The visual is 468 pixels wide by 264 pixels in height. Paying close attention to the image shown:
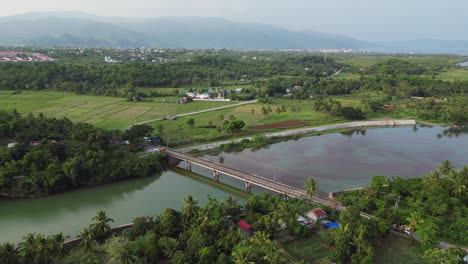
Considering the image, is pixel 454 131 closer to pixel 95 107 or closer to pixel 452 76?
pixel 452 76

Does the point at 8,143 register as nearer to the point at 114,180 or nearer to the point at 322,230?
the point at 114,180

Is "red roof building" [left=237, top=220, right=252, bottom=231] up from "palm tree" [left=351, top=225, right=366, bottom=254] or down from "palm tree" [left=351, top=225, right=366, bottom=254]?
down

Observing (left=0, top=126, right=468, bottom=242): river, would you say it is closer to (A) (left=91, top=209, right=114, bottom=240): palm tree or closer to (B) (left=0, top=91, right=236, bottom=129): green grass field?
(A) (left=91, top=209, right=114, bottom=240): palm tree

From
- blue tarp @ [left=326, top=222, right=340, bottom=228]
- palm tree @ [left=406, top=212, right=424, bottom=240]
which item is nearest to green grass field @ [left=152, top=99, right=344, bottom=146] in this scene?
blue tarp @ [left=326, top=222, right=340, bottom=228]

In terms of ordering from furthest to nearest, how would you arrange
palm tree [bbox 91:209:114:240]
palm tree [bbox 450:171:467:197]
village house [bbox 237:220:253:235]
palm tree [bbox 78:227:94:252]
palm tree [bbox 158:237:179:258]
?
palm tree [bbox 450:171:467:197] < village house [bbox 237:220:253:235] < palm tree [bbox 91:209:114:240] < palm tree [bbox 78:227:94:252] < palm tree [bbox 158:237:179:258]

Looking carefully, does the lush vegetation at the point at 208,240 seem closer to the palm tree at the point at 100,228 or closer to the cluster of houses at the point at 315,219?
the palm tree at the point at 100,228

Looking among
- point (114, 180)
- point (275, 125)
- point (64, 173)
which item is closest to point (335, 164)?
point (275, 125)

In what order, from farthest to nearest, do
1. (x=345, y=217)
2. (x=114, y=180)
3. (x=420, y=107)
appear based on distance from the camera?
1. (x=420, y=107)
2. (x=114, y=180)
3. (x=345, y=217)
